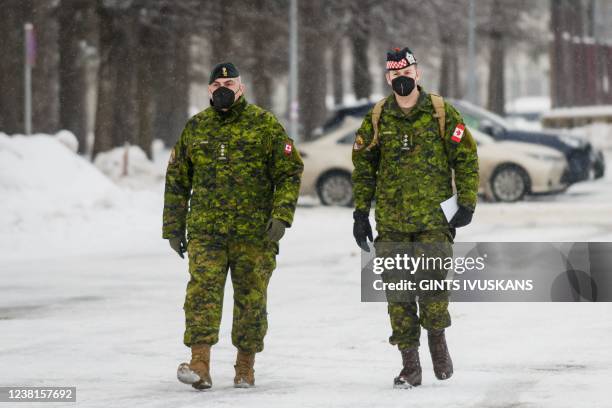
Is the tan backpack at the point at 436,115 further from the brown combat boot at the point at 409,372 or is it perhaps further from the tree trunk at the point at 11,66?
the tree trunk at the point at 11,66

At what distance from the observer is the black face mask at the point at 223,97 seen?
7676 millimetres

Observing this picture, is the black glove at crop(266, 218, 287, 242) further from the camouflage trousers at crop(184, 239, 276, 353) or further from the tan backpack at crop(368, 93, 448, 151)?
the tan backpack at crop(368, 93, 448, 151)

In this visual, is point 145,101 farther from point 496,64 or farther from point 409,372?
point 409,372

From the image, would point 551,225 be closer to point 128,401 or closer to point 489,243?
point 489,243

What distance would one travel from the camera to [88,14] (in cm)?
3625

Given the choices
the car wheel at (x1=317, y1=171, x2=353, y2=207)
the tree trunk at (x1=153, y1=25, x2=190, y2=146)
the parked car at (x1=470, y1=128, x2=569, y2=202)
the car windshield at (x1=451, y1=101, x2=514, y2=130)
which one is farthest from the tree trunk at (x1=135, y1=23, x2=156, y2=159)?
the parked car at (x1=470, y1=128, x2=569, y2=202)

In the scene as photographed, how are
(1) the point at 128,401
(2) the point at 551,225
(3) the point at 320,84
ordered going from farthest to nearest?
(3) the point at 320,84
(2) the point at 551,225
(1) the point at 128,401

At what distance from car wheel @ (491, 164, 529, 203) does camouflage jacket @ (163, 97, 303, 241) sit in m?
15.8

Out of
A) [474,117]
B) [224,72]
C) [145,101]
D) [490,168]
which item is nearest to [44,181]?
[490,168]

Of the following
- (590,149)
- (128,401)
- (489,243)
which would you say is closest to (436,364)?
(128,401)

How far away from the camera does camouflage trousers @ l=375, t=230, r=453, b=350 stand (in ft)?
25.2

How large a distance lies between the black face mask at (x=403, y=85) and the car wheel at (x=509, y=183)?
52.3 ft

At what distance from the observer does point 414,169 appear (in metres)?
7.63

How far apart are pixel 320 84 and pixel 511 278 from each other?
27647 mm
